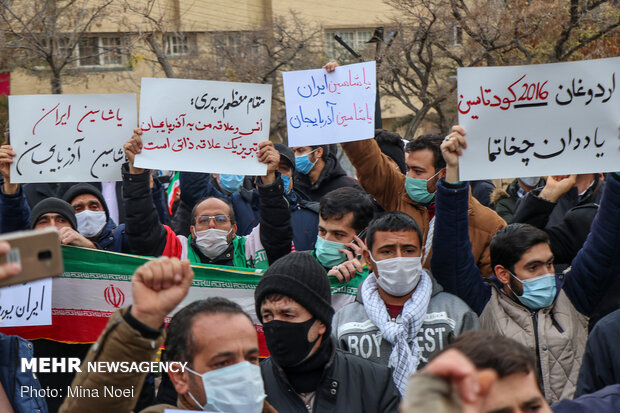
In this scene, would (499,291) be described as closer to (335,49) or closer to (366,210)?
(366,210)

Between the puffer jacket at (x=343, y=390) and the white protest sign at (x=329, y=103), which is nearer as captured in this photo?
the puffer jacket at (x=343, y=390)

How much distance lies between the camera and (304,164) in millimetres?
6770

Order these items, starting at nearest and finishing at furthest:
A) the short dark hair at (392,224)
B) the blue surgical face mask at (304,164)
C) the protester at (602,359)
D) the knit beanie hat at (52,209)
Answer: the protester at (602,359) → the short dark hair at (392,224) → the knit beanie hat at (52,209) → the blue surgical face mask at (304,164)

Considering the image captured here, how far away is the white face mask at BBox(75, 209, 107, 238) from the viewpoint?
524cm

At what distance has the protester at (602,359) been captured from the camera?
3.19 m

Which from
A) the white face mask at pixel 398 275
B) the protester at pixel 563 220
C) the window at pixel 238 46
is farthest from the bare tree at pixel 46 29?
the white face mask at pixel 398 275

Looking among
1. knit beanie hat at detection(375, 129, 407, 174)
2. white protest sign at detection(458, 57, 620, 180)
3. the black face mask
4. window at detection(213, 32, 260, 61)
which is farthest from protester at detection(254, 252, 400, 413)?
window at detection(213, 32, 260, 61)

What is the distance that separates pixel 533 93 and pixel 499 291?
1.10m

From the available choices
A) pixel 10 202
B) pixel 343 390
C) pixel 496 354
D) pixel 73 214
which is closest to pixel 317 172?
pixel 73 214

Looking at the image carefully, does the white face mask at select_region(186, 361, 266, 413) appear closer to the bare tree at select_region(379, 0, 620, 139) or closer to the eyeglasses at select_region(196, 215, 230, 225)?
the eyeglasses at select_region(196, 215, 230, 225)

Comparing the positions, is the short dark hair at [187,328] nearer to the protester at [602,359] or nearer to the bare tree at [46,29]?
the protester at [602,359]

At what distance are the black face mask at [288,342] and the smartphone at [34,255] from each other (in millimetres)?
1752

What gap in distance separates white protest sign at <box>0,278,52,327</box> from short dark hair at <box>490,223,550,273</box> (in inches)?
101

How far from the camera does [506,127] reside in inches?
169
